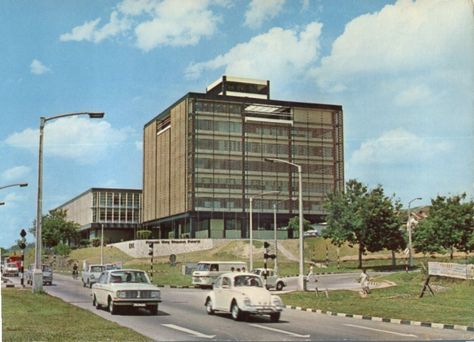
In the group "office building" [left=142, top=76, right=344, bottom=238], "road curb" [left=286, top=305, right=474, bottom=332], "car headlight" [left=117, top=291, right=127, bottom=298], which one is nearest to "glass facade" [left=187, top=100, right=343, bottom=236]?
"office building" [left=142, top=76, right=344, bottom=238]

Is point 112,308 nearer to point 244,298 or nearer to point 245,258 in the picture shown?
point 244,298

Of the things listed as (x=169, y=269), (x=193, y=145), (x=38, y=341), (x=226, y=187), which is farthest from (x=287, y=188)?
(x=38, y=341)

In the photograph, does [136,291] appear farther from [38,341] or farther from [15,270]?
[15,270]

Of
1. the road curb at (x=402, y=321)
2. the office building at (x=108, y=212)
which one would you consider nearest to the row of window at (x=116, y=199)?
the office building at (x=108, y=212)

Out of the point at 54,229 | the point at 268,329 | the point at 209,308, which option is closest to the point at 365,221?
the point at 54,229

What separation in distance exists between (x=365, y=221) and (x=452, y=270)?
2961 cm

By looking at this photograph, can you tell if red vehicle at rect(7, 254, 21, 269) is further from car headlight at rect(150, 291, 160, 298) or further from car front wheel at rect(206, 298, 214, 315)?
car front wheel at rect(206, 298, 214, 315)

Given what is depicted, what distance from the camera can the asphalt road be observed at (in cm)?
1662

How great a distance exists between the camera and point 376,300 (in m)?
29.4

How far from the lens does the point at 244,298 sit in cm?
2036

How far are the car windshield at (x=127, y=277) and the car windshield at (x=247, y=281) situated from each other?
400 cm

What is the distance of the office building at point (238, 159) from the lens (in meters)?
81.0

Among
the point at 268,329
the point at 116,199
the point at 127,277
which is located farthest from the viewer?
the point at 116,199

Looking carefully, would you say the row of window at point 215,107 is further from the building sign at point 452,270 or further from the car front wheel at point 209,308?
the car front wheel at point 209,308
